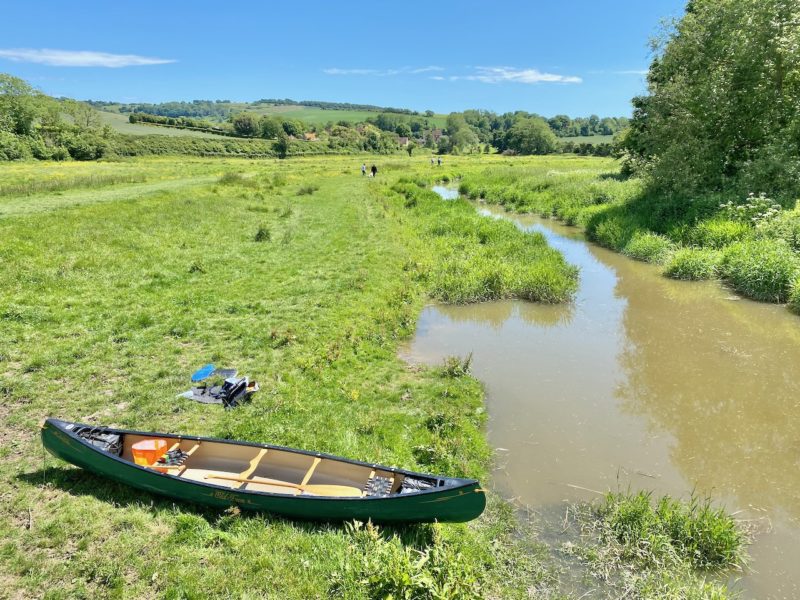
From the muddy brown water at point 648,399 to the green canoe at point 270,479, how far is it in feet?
6.96

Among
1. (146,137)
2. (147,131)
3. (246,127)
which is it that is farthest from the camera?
(246,127)

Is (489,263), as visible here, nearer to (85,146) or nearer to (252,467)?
(252,467)

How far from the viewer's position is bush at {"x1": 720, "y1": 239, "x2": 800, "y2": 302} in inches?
591

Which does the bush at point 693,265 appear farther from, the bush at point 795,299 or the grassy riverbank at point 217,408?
the grassy riverbank at point 217,408

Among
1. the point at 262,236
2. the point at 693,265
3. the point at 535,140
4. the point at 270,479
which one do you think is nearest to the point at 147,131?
the point at 535,140

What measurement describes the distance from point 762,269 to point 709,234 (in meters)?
4.15

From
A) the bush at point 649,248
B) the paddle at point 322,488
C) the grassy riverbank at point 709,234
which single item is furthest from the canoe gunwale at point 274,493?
the bush at point 649,248

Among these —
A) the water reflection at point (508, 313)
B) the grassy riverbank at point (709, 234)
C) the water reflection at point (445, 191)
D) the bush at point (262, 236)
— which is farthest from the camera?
the water reflection at point (445, 191)

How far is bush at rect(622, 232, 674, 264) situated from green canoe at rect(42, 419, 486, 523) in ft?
59.4

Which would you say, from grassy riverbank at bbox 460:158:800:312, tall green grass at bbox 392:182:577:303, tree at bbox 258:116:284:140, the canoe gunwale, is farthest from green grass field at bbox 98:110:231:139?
the canoe gunwale

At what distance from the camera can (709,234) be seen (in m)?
19.2

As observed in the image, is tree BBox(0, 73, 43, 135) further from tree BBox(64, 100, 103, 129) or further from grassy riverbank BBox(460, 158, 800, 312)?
grassy riverbank BBox(460, 158, 800, 312)

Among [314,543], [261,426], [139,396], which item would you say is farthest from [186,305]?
[314,543]

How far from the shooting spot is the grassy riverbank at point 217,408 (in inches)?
208
